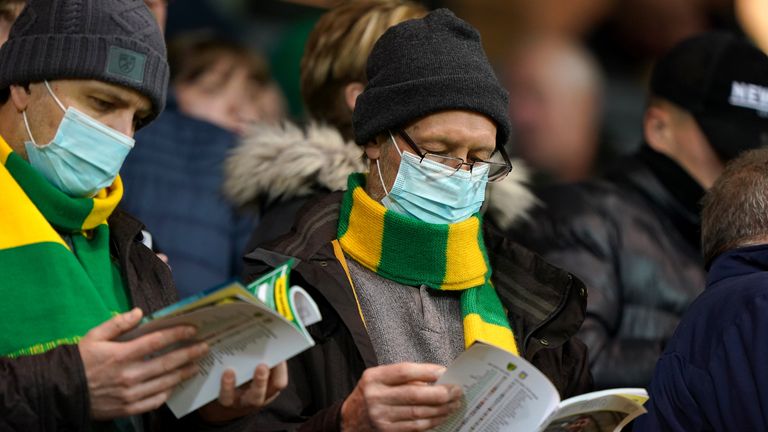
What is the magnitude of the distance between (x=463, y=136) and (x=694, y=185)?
1.67m

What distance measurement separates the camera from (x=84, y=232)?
3.34 m

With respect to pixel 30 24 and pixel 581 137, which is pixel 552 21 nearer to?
pixel 581 137

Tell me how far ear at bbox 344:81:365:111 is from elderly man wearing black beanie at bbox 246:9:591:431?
0.53 meters

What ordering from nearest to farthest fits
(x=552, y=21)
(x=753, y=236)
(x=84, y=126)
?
(x=84, y=126) → (x=753, y=236) → (x=552, y=21)

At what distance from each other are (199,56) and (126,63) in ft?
9.17

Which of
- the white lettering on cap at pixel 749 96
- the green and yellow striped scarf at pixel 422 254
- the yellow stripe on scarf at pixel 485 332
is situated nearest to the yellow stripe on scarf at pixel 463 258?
the green and yellow striped scarf at pixel 422 254

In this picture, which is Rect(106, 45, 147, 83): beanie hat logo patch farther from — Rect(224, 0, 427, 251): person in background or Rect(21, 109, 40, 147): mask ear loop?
Rect(224, 0, 427, 251): person in background

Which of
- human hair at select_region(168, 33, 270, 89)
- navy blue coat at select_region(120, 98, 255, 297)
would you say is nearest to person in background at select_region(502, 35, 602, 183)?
human hair at select_region(168, 33, 270, 89)

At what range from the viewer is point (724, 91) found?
516 cm

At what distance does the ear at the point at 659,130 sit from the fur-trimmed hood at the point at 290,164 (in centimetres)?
140

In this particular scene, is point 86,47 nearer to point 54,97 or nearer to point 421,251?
point 54,97

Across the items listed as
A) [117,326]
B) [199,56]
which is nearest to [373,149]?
[117,326]

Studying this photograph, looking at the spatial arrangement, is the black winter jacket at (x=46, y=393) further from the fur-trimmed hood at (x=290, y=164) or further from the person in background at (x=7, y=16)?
the fur-trimmed hood at (x=290, y=164)

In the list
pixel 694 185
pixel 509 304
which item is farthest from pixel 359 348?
pixel 694 185
